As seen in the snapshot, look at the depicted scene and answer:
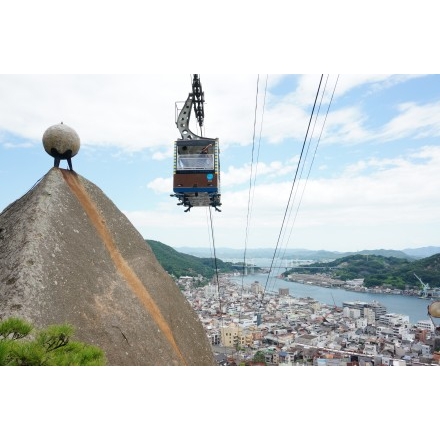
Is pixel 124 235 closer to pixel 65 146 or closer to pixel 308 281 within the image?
pixel 65 146

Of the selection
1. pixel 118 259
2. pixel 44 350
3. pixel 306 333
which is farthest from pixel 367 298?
pixel 44 350

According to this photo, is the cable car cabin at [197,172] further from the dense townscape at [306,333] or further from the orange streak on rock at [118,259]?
the dense townscape at [306,333]

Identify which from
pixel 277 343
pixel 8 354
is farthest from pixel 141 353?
pixel 277 343

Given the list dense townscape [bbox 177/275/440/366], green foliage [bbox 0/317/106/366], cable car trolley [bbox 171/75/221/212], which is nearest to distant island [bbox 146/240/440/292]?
dense townscape [bbox 177/275/440/366]

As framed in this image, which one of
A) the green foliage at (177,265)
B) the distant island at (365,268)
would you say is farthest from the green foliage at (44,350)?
the green foliage at (177,265)

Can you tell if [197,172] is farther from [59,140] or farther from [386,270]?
[386,270]
